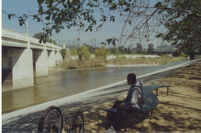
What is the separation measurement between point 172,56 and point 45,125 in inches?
221

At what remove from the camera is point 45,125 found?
3283 mm

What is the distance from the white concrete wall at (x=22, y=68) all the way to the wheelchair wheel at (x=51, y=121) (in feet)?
85.2

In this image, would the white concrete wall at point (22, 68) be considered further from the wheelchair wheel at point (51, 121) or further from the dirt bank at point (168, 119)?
the wheelchair wheel at point (51, 121)

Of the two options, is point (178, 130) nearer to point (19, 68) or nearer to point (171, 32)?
point (171, 32)

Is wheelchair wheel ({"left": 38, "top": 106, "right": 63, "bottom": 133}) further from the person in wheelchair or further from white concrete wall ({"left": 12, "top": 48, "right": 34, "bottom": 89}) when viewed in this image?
white concrete wall ({"left": 12, "top": 48, "right": 34, "bottom": 89})

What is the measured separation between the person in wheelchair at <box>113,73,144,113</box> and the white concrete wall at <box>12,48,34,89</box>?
26098 millimetres

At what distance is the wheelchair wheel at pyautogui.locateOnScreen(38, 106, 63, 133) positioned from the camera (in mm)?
3168

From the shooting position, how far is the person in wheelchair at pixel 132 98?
156 inches

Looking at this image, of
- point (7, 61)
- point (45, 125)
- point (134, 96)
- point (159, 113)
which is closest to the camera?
point (45, 125)

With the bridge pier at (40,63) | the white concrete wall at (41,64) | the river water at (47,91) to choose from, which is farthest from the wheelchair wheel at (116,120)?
the white concrete wall at (41,64)

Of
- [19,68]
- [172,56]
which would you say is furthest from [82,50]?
[172,56]

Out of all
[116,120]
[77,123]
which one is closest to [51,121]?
[77,123]

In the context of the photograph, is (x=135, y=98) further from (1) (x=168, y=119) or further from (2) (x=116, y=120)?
(1) (x=168, y=119)

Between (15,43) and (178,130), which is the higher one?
(15,43)
